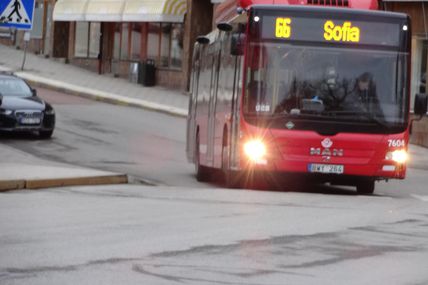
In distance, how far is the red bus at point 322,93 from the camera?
21266mm

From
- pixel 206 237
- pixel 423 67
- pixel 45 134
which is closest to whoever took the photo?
pixel 206 237

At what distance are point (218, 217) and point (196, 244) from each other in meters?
3.05

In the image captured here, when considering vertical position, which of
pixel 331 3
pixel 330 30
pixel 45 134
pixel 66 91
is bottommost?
pixel 45 134

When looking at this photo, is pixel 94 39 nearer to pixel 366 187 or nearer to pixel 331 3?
pixel 366 187

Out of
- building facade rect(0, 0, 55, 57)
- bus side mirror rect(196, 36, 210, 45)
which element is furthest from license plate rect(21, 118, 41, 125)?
building facade rect(0, 0, 55, 57)

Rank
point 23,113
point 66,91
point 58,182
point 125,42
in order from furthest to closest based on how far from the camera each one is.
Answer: point 125,42 → point 66,91 → point 23,113 → point 58,182

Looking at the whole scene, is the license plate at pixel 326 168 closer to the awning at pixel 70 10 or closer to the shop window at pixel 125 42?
the shop window at pixel 125 42

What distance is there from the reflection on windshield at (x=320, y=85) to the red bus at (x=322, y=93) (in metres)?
0.01

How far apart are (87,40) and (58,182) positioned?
42154 millimetres

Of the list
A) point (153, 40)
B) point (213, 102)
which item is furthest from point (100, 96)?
point (213, 102)

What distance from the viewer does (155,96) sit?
50281 mm

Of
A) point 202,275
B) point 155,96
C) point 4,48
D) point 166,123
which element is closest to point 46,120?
point 166,123

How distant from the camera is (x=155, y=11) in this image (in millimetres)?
54969

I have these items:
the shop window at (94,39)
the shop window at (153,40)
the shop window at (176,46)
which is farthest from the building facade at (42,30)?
the shop window at (176,46)
